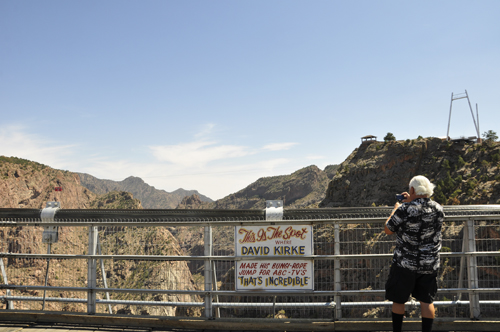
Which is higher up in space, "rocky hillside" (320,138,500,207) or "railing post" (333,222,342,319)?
"rocky hillside" (320,138,500,207)

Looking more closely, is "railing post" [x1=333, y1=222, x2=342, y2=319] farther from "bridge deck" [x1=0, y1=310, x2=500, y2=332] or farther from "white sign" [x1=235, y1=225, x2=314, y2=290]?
"white sign" [x1=235, y1=225, x2=314, y2=290]

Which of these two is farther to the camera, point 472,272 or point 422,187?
point 472,272

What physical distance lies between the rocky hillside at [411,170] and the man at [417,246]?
65.6m

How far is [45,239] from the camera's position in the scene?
6.09m

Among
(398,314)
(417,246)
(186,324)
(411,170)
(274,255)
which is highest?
(411,170)

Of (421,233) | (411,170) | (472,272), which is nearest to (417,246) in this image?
(421,233)

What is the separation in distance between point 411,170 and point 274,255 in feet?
276

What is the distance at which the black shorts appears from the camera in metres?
4.22

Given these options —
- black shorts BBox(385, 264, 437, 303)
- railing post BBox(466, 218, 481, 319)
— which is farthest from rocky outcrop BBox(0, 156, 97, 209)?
black shorts BBox(385, 264, 437, 303)

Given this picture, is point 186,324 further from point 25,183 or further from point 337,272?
point 25,183

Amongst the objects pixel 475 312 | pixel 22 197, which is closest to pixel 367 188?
pixel 475 312

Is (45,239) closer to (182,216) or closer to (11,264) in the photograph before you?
(11,264)

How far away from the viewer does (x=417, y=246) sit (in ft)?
13.7

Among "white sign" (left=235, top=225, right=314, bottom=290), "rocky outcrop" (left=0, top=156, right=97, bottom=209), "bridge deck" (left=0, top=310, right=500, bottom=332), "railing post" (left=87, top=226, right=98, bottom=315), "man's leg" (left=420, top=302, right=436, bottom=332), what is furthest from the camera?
"rocky outcrop" (left=0, top=156, right=97, bottom=209)
